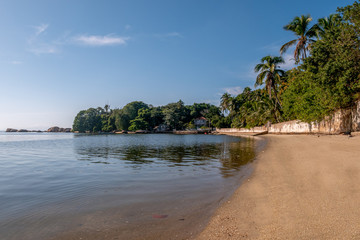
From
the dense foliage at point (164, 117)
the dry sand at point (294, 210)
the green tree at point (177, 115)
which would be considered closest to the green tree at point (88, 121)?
the dense foliage at point (164, 117)

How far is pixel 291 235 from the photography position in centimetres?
272

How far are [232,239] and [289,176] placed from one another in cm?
422

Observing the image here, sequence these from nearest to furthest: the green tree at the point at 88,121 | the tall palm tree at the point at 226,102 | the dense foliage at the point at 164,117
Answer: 1. the tall palm tree at the point at 226,102
2. the dense foliage at the point at 164,117
3. the green tree at the point at 88,121

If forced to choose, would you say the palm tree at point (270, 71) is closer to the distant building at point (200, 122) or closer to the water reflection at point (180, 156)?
the water reflection at point (180, 156)

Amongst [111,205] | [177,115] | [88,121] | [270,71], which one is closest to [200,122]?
[177,115]

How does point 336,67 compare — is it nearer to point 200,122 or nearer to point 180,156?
point 180,156

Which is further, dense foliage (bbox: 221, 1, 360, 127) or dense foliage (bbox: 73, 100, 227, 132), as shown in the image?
dense foliage (bbox: 73, 100, 227, 132)

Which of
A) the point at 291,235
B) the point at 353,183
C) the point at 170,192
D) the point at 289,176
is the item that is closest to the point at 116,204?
the point at 170,192

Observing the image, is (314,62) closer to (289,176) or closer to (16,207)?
(289,176)

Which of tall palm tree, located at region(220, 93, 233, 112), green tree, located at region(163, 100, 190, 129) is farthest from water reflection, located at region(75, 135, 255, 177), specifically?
green tree, located at region(163, 100, 190, 129)

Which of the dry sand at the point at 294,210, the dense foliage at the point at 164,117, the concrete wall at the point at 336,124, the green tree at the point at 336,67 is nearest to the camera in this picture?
the dry sand at the point at 294,210

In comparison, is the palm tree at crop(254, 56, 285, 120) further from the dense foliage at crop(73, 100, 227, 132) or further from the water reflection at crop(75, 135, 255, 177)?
the dense foliage at crop(73, 100, 227, 132)

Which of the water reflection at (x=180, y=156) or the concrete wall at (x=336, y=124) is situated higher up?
the concrete wall at (x=336, y=124)

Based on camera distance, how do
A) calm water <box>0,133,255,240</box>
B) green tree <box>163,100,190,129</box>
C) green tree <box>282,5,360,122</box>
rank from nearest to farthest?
calm water <box>0,133,255,240</box>
green tree <box>282,5,360,122</box>
green tree <box>163,100,190,129</box>
